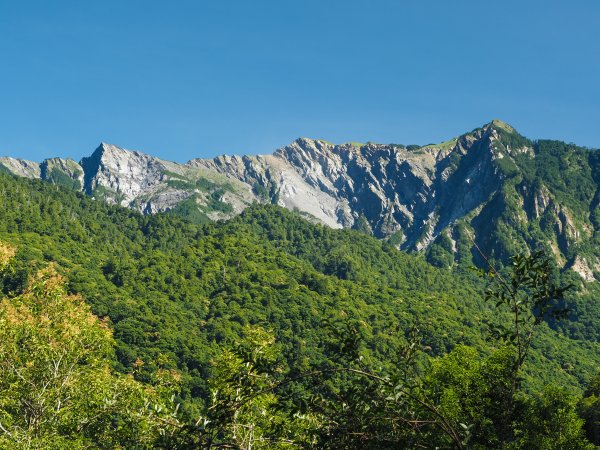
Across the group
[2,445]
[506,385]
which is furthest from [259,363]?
[2,445]

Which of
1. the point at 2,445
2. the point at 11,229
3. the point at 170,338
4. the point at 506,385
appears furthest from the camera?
the point at 11,229

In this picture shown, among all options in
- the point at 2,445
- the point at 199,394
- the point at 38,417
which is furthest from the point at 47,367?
the point at 199,394

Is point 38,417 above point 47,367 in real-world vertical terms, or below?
below

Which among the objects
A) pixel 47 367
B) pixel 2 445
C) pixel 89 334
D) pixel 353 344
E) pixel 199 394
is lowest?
pixel 199 394

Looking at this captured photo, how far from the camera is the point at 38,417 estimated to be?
26.6 metres

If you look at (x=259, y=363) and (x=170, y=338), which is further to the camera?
(x=170, y=338)

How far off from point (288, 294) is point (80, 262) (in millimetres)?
73893

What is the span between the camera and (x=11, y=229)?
191500 millimetres

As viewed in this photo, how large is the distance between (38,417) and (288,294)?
173 m

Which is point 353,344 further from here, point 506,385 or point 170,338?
point 170,338

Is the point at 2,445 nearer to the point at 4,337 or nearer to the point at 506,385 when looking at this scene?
the point at 4,337

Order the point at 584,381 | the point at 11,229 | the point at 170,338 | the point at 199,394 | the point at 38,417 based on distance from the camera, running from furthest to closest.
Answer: the point at 11,229, the point at 584,381, the point at 170,338, the point at 199,394, the point at 38,417

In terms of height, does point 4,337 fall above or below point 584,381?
below

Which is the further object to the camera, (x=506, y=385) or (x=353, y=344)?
(x=506, y=385)
